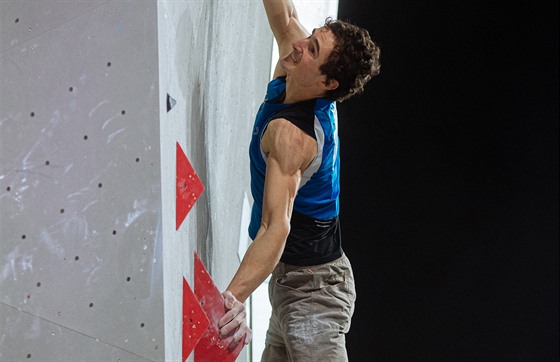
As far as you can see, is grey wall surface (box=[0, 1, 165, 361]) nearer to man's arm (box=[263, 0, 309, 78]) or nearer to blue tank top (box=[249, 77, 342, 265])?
blue tank top (box=[249, 77, 342, 265])

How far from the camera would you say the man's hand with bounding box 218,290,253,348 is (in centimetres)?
155

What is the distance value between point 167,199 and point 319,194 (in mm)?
605

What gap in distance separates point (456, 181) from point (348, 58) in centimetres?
145

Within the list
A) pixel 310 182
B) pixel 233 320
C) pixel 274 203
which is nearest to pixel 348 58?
pixel 310 182

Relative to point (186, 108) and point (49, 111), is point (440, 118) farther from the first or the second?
point (49, 111)

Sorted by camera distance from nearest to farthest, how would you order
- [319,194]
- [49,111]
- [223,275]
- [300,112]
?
[49,111] < [300,112] < [319,194] < [223,275]

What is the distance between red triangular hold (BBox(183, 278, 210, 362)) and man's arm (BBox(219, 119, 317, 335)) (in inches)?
1.6

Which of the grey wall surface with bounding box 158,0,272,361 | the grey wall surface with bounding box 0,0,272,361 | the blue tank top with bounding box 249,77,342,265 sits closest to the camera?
→ the grey wall surface with bounding box 0,0,272,361

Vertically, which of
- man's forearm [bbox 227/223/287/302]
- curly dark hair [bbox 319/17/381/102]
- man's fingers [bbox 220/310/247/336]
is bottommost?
man's fingers [bbox 220/310/247/336]

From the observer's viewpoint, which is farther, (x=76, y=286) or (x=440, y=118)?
(x=440, y=118)

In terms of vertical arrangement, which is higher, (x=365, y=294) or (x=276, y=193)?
(x=276, y=193)

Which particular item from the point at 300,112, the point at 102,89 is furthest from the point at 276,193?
the point at 102,89

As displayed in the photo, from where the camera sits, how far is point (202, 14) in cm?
191

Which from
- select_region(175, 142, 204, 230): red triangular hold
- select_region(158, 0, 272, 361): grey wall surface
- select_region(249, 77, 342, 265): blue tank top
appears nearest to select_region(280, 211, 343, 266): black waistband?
→ select_region(249, 77, 342, 265): blue tank top
